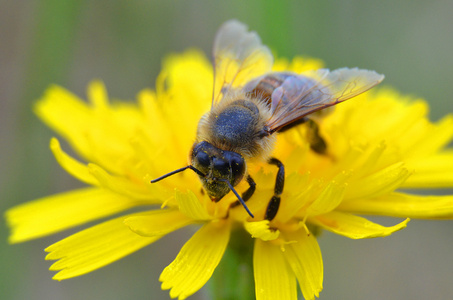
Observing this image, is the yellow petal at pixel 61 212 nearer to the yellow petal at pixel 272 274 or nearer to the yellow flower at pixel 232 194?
the yellow flower at pixel 232 194

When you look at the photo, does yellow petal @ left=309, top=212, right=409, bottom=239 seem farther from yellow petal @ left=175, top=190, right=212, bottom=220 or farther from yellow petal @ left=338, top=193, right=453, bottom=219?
yellow petal @ left=175, top=190, right=212, bottom=220

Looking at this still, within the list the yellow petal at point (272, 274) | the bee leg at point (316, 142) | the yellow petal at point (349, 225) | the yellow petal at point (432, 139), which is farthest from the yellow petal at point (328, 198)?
the yellow petal at point (432, 139)

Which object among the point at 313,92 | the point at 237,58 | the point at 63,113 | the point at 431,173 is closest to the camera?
the point at 313,92

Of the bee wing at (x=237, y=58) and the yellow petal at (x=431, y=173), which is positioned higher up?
the bee wing at (x=237, y=58)

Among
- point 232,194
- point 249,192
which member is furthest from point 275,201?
point 232,194

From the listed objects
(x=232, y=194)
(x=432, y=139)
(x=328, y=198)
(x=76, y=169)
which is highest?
(x=76, y=169)

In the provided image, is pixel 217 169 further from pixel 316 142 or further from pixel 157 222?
pixel 316 142

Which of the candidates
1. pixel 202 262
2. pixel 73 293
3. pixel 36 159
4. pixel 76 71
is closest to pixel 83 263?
pixel 202 262
